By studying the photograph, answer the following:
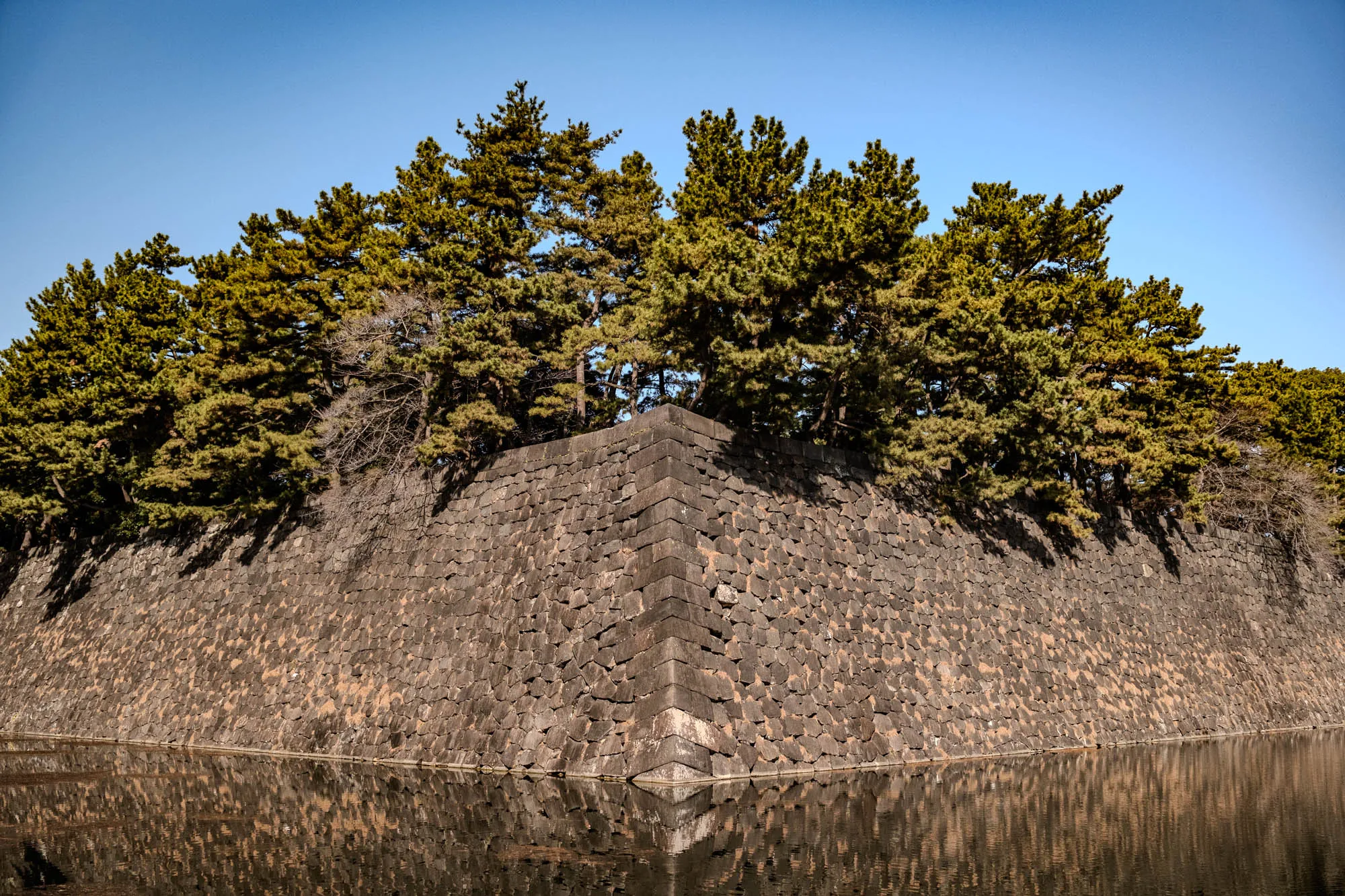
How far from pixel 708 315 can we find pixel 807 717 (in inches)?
218

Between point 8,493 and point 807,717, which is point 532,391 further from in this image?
point 8,493

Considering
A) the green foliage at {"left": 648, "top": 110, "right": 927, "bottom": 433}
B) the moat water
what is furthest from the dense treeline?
the moat water

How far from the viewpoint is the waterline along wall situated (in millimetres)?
11109

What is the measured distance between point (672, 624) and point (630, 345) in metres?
6.10

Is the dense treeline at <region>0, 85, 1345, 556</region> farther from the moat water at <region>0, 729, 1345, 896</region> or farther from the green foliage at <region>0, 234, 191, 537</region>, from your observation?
the moat water at <region>0, 729, 1345, 896</region>

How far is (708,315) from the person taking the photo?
44.0ft

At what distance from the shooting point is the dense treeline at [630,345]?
13938mm

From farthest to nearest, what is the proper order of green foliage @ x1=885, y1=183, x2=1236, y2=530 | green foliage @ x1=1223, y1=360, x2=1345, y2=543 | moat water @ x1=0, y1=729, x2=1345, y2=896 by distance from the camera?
1. green foliage @ x1=1223, y1=360, x2=1345, y2=543
2. green foliage @ x1=885, y1=183, x2=1236, y2=530
3. moat water @ x1=0, y1=729, x2=1345, y2=896

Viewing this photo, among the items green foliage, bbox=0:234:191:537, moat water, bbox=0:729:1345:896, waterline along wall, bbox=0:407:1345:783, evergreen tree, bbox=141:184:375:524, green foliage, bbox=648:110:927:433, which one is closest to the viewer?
moat water, bbox=0:729:1345:896

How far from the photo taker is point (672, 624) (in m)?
10.7

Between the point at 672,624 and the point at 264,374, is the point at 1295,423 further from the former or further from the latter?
the point at 264,374

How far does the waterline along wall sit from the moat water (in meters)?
1.23

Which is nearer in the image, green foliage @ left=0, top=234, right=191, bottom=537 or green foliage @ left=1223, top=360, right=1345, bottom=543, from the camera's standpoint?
green foliage @ left=0, top=234, right=191, bottom=537

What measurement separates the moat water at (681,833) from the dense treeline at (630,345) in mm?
5954
